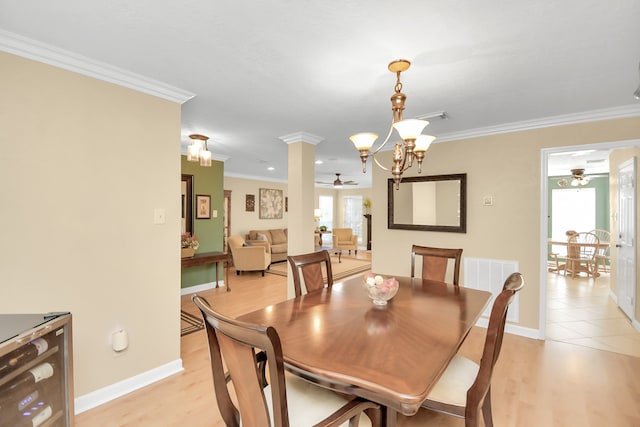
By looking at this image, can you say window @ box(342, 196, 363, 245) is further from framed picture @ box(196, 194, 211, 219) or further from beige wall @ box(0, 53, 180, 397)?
beige wall @ box(0, 53, 180, 397)

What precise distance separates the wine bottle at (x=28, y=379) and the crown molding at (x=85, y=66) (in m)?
1.74

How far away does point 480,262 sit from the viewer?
3529 millimetres

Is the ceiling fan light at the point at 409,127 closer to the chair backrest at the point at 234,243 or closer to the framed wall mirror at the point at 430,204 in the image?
the framed wall mirror at the point at 430,204

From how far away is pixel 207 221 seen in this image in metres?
5.25

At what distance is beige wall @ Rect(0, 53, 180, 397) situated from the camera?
1.76m

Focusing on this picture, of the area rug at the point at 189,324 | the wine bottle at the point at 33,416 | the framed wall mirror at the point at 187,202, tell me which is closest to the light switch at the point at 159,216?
the wine bottle at the point at 33,416

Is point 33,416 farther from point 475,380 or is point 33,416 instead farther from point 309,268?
point 475,380

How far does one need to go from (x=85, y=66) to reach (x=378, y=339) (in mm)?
2427

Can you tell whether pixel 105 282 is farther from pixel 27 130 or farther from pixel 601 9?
pixel 601 9

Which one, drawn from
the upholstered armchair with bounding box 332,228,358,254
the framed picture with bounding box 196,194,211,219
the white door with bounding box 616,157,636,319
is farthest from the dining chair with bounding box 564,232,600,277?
the framed picture with bounding box 196,194,211,219

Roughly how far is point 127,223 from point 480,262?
359 centimetres

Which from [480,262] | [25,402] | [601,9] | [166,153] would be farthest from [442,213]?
[25,402]

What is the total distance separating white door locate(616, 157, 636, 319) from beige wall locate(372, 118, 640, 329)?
1.19 meters

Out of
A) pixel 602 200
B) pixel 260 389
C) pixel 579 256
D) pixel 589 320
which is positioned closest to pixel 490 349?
pixel 260 389
